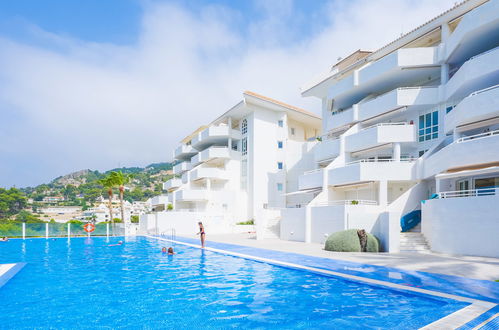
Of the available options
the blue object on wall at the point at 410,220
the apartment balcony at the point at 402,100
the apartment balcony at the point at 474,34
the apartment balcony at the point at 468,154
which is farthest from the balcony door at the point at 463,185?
the apartment balcony at the point at 474,34

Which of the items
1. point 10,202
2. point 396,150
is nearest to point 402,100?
point 396,150

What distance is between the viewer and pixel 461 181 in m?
21.7

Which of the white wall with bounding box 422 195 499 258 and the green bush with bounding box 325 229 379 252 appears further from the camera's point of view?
the green bush with bounding box 325 229 379 252

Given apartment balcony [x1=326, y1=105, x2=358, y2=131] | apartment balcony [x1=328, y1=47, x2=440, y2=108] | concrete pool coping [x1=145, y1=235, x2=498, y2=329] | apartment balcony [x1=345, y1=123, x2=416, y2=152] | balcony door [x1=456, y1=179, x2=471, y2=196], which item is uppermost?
apartment balcony [x1=328, y1=47, x2=440, y2=108]

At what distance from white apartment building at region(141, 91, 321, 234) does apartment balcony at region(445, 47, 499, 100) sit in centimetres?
1845

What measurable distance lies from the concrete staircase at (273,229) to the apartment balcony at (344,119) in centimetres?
1018

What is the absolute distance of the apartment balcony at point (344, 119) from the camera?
97.2 ft

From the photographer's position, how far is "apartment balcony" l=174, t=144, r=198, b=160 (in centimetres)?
5261

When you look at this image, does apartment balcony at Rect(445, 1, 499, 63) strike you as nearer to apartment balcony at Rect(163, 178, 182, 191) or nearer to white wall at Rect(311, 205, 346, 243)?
white wall at Rect(311, 205, 346, 243)

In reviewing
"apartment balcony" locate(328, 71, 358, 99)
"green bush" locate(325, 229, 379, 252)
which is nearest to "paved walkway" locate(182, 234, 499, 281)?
"green bush" locate(325, 229, 379, 252)

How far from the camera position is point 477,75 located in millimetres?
19906

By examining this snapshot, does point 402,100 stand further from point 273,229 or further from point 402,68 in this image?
point 273,229

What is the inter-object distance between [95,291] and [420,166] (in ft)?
69.7

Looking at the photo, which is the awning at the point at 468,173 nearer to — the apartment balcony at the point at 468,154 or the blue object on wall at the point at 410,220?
the apartment balcony at the point at 468,154
